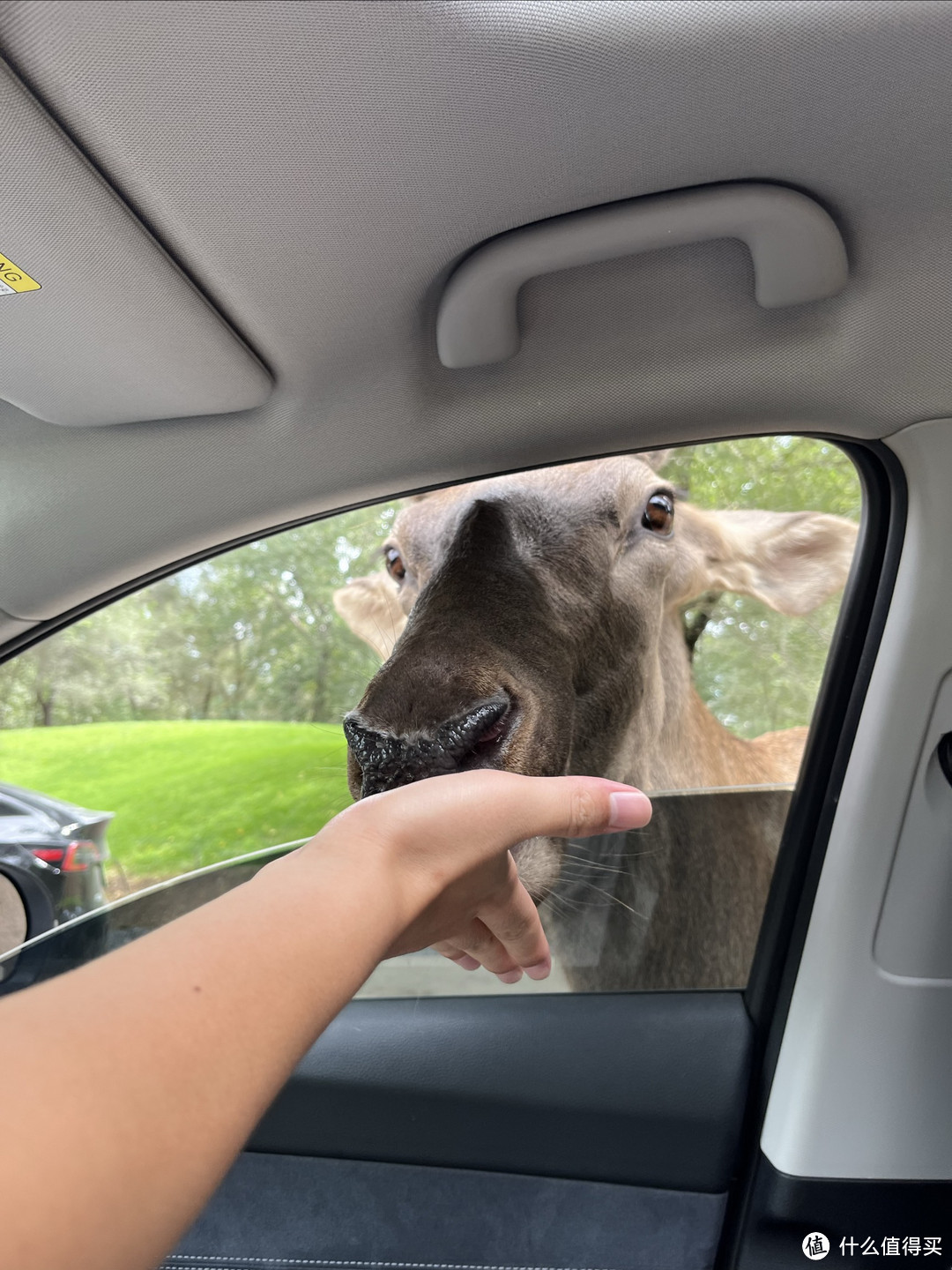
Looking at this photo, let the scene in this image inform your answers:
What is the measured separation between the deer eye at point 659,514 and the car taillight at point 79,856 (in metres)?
1.54

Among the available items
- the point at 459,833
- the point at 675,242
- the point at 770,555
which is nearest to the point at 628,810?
the point at 459,833

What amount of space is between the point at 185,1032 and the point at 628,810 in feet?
1.82

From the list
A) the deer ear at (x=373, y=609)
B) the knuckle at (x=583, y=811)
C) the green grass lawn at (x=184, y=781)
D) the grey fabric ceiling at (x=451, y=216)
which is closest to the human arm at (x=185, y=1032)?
the knuckle at (x=583, y=811)

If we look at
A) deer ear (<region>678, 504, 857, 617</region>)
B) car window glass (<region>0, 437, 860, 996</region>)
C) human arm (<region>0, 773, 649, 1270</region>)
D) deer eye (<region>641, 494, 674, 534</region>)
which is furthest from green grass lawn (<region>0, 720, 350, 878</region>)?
deer ear (<region>678, 504, 857, 617</region>)

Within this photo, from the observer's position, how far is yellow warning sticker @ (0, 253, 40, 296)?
1.03m

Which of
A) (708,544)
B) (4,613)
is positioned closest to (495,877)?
(4,613)

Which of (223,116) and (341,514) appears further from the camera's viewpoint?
(341,514)

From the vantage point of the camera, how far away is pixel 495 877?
1029 millimetres

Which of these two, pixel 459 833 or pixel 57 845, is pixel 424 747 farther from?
pixel 57 845

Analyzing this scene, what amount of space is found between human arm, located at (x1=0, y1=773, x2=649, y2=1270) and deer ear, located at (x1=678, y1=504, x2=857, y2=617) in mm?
Result: 1739

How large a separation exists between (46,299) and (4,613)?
2.54 feet

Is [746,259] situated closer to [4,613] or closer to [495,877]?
[495,877]

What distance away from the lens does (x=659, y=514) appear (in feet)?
7.41

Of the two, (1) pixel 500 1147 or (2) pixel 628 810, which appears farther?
(1) pixel 500 1147
